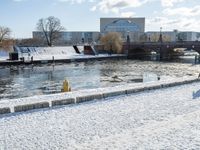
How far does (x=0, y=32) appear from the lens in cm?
A: 8044

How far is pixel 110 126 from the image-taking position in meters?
14.2

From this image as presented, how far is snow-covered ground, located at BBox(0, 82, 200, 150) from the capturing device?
12.1 metres

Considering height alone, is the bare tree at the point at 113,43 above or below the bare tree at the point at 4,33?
below

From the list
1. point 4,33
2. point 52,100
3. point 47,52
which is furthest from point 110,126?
point 47,52

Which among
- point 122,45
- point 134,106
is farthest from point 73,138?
point 122,45

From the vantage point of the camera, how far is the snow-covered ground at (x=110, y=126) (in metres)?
12.1

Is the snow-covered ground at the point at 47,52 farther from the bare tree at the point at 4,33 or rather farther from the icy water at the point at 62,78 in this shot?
the icy water at the point at 62,78

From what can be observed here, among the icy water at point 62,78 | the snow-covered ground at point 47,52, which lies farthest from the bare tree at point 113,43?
the icy water at point 62,78

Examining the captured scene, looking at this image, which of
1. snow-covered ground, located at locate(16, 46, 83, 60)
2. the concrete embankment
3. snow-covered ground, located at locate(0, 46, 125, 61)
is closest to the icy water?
the concrete embankment

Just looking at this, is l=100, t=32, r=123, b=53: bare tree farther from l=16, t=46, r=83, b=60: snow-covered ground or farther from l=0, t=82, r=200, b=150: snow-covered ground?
l=0, t=82, r=200, b=150: snow-covered ground

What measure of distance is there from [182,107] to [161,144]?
6388 mm

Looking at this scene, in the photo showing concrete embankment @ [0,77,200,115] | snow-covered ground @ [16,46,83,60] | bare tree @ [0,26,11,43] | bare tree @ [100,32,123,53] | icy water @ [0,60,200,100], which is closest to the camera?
concrete embankment @ [0,77,200,115]

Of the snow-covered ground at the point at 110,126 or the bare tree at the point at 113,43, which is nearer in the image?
the snow-covered ground at the point at 110,126

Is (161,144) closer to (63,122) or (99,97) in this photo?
(63,122)
